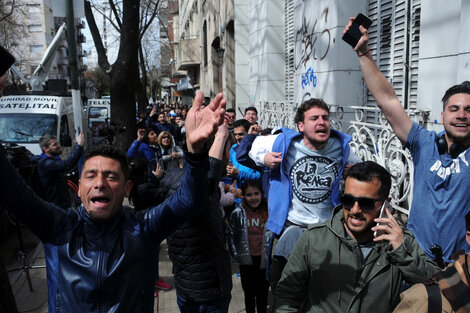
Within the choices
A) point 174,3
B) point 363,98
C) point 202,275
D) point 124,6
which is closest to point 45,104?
point 124,6

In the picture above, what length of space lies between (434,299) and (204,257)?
5.72ft

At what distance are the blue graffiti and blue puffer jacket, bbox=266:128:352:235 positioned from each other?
16.2ft

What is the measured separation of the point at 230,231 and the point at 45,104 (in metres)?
8.04

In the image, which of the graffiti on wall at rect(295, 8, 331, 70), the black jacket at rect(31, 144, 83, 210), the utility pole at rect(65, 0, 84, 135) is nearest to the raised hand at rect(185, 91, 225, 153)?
the black jacket at rect(31, 144, 83, 210)

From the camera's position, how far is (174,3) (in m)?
59.3

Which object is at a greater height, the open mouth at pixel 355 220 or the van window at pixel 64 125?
the van window at pixel 64 125

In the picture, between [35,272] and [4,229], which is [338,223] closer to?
[35,272]

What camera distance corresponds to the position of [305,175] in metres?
2.99

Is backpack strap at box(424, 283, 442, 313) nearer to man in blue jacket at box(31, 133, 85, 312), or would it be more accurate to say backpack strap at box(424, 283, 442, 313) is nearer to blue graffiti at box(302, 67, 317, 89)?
man in blue jacket at box(31, 133, 85, 312)

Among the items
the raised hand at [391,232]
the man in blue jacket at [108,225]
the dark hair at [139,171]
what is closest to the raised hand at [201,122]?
the man in blue jacket at [108,225]

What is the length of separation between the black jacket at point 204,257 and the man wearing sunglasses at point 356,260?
0.78 m

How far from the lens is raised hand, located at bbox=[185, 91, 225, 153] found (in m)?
1.76

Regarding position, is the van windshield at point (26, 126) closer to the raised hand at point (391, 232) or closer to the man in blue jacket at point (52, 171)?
the man in blue jacket at point (52, 171)

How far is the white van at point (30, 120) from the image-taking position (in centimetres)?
930
